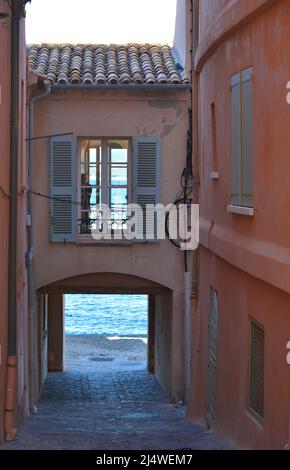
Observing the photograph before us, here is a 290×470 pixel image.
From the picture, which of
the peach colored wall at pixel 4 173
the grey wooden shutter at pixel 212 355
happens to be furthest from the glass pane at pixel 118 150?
the peach colored wall at pixel 4 173

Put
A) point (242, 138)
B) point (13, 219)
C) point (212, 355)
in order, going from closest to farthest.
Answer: point (242, 138)
point (13, 219)
point (212, 355)

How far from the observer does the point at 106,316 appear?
192 ft

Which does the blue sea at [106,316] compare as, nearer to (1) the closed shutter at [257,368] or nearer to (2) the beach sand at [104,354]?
(2) the beach sand at [104,354]

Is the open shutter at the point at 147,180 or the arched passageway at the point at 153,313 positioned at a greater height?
the open shutter at the point at 147,180

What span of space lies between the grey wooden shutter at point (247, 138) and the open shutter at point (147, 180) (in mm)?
7525

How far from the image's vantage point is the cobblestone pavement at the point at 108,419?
38.1 ft

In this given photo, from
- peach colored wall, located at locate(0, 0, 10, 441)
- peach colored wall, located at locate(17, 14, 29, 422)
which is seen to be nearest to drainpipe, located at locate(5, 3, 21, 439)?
peach colored wall, located at locate(0, 0, 10, 441)

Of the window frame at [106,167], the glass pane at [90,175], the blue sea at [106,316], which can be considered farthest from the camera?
the blue sea at [106,316]

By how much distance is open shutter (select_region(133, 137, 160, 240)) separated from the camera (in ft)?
58.6

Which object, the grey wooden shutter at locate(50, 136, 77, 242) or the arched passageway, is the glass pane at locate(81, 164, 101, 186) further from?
the arched passageway

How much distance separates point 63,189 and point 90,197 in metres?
0.52

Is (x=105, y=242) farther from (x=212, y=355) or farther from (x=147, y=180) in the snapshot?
(x=212, y=355)

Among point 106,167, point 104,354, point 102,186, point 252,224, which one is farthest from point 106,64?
point 104,354
